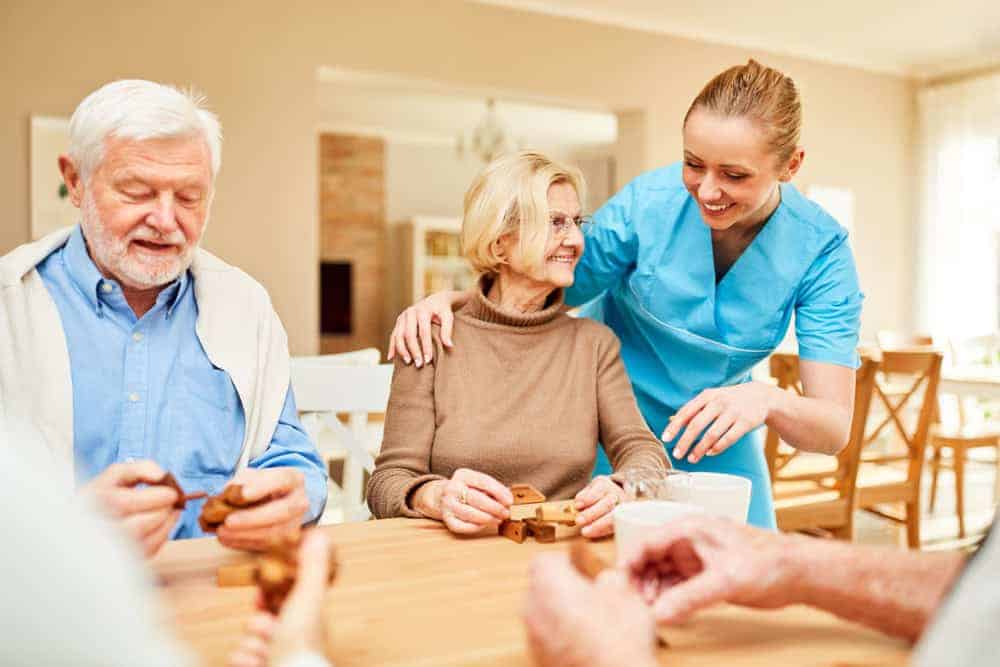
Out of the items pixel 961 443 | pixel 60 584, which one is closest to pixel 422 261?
pixel 961 443

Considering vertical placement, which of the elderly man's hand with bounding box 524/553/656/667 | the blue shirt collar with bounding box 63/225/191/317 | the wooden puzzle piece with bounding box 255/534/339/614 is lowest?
the elderly man's hand with bounding box 524/553/656/667

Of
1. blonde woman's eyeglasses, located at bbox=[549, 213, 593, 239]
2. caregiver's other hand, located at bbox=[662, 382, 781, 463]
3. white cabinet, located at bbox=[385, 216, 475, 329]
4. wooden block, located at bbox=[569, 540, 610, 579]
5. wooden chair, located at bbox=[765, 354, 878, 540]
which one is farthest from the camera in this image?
white cabinet, located at bbox=[385, 216, 475, 329]

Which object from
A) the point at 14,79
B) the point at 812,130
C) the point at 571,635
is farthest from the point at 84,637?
the point at 812,130

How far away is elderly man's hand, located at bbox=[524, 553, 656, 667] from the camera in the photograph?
576 mm

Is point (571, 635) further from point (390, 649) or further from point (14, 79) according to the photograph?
point (14, 79)

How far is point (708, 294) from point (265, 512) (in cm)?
109

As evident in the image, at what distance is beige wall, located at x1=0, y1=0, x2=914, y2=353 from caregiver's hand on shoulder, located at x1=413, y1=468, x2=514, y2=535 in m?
3.54

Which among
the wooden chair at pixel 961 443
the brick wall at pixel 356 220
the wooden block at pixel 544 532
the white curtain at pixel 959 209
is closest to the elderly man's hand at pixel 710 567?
the wooden block at pixel 544 532

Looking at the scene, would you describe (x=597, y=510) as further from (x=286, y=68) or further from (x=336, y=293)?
(x=336, y=293)

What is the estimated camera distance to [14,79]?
3.90 meters

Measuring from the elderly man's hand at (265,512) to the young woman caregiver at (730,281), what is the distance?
0.57 meters

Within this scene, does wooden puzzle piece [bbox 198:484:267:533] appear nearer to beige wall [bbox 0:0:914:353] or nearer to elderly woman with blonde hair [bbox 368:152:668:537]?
elderly woman with blonde hair [bbox 368:152:668:537]

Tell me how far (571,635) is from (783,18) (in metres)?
5.70

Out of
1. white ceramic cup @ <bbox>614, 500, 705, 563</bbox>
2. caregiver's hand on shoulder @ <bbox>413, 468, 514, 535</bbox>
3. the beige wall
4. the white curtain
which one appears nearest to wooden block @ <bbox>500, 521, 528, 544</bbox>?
caregiver's hand on shoulder @ <bbox>413, 468, 514, 535</bbox>
